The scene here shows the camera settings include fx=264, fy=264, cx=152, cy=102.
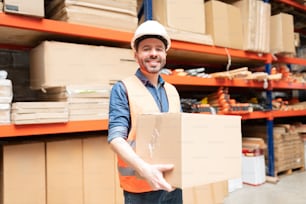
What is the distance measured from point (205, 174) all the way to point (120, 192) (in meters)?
1.28

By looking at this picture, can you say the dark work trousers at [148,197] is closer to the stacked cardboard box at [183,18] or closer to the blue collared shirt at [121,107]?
the blue collared shirt at [121,107]

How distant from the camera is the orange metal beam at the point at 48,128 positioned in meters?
1.62

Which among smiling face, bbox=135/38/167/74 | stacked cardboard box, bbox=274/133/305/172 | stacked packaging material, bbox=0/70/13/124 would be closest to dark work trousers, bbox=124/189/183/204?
smiling face, bbox=135/38/167/74

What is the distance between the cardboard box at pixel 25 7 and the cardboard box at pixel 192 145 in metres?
1.15

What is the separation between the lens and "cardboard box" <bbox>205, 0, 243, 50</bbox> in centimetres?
274

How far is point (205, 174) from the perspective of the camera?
0.96 m

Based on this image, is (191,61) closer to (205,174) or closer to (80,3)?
(80,3)

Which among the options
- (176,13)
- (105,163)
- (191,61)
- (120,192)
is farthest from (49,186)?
(191,61)

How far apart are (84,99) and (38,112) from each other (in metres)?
0.32

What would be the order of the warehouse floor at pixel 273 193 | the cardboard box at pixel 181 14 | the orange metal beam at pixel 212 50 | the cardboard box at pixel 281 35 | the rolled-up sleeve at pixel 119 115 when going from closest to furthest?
1. the rolled-up sleeve at pixel 119 115
2. the cardboard box at pixel 181 14
3. the orange metal beam at pixel 212 50
4. the warehouse floor at pixel 273 193
5. the cardboard box at pixel 281 35

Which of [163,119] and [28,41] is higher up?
[28,41]

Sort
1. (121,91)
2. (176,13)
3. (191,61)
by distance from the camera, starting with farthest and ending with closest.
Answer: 1. (191,61)
2. (176,13)
3. (121,91)

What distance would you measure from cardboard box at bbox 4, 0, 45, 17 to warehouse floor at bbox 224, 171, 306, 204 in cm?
237

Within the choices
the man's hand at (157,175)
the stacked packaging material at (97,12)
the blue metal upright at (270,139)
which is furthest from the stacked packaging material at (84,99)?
the blue metal upright at (270,139)
